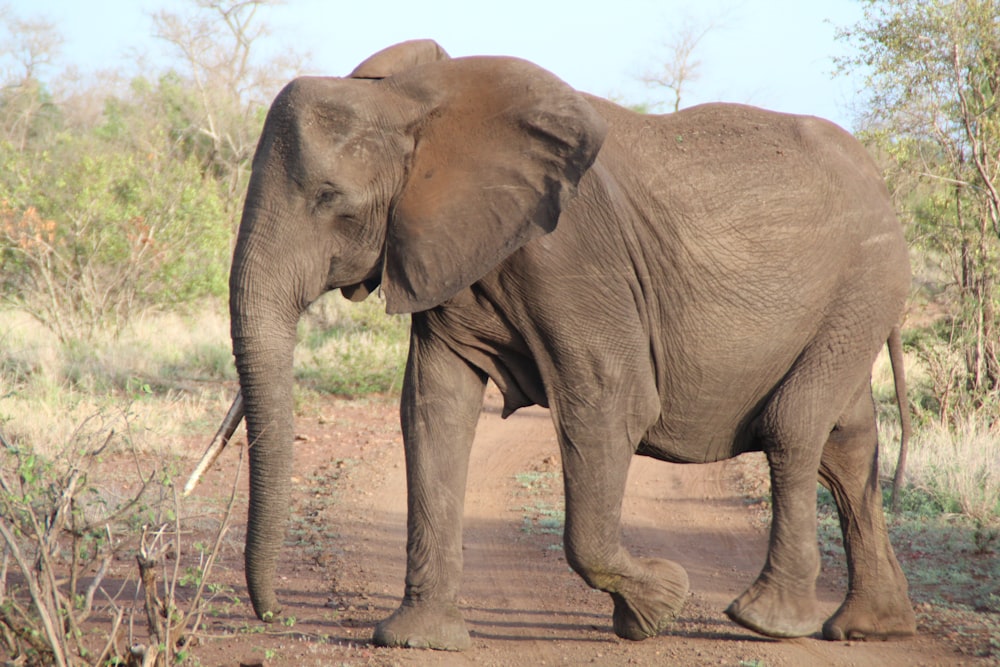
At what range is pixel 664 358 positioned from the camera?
495 centimetres

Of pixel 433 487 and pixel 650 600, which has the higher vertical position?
pixel 433 487

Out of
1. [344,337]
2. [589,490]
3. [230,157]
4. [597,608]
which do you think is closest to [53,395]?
[344,337]

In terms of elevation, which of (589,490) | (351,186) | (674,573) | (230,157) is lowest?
(674,573)

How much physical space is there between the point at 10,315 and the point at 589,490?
40.5 ft

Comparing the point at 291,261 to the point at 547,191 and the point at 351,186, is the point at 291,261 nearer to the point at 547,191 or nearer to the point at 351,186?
the point at 351,186

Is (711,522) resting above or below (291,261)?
below

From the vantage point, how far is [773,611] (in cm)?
504

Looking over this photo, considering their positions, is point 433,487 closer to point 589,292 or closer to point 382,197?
point 589,292

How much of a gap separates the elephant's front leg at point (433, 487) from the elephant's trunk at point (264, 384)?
636 millimetres

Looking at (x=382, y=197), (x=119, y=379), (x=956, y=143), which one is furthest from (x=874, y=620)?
(x=119, y=379)

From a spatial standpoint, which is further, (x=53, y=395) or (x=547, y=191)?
(x=53, y=395)

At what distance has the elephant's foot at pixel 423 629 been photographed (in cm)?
486

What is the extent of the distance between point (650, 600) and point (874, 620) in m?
1.22

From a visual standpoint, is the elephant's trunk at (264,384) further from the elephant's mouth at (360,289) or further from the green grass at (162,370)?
the green grass at (162,370)
